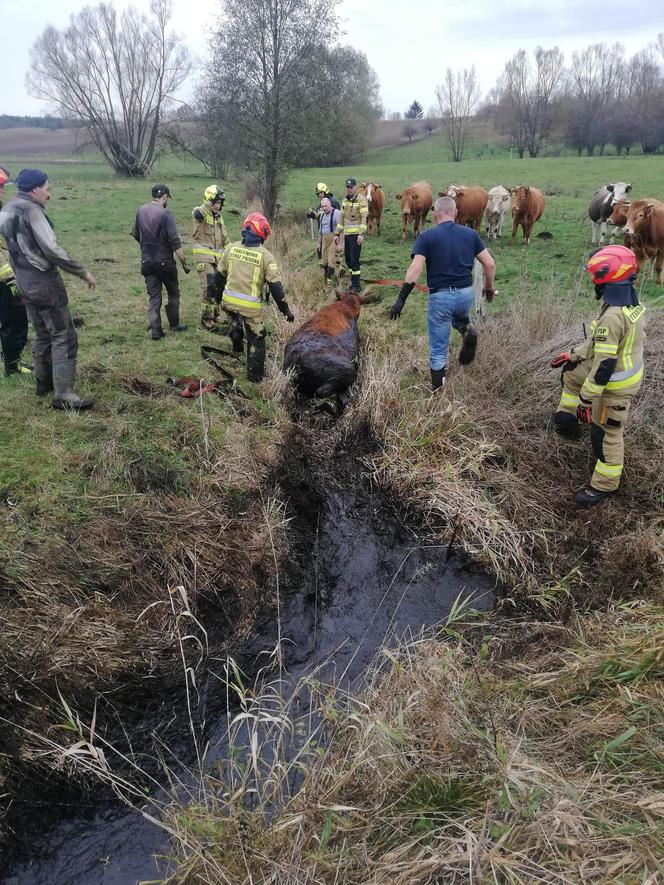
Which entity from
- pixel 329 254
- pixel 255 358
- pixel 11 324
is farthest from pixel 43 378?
pixel 329 254

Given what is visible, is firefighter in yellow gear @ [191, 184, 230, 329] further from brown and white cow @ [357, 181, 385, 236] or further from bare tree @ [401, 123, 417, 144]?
bare tree @ [401, 123, 417, 144]

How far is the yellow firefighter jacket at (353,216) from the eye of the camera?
32.8ft

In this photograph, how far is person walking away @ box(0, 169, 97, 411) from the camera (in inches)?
176

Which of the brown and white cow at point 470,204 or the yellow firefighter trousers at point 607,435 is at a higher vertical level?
the brown and white cow at point 470,204

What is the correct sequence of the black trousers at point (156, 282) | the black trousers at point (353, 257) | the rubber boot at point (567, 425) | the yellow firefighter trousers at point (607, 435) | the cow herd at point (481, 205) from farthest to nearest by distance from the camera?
the cow herd at point (481, 205), the black trousers at point (353, 257), the black trousers at point (156, 282), the rubber boot at point (567, 425), the yellow firefighter trousers at point (607, 435)

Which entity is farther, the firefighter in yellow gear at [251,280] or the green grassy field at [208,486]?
the firefighter in yellow gear at [251,280]

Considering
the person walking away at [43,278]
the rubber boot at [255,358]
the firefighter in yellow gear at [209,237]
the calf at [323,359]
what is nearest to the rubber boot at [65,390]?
the person walking away at [43,278]

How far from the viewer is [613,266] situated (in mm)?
3977

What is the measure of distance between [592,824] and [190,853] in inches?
66.3

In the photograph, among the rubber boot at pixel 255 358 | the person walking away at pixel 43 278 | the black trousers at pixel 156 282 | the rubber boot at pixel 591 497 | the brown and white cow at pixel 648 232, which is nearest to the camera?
the person walking away at pixel 43 278

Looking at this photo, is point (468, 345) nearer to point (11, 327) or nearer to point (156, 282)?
point (156, 282)

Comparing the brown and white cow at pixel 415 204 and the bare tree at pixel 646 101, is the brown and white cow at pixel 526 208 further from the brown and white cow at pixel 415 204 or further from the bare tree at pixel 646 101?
the bare tree at pixel 646 101

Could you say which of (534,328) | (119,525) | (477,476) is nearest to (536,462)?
(477,476)

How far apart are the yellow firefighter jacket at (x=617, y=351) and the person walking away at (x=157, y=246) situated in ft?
15.7
